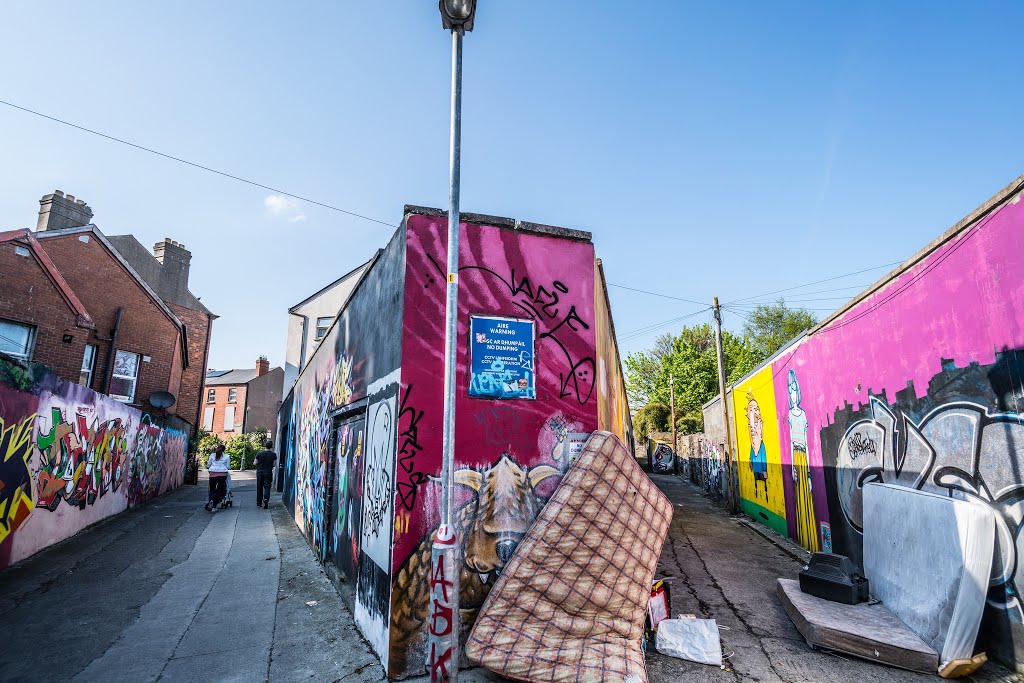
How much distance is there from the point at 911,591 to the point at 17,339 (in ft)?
60.3

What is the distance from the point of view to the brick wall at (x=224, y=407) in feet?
123

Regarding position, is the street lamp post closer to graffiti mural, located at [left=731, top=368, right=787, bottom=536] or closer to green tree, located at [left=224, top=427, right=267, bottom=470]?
graffiti mural, located at [left=731, top=368, right=787, bottom=536]

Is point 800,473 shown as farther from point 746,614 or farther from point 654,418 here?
point 654,418

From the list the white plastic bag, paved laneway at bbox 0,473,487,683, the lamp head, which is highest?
the lamp head

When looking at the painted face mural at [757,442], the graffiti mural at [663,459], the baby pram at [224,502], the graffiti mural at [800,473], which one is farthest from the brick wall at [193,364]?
the graffiti mural at [663,459]

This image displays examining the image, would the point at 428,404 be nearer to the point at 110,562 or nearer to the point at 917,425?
the point at 917,425

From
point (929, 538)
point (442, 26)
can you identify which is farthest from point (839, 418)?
point (442, 26)

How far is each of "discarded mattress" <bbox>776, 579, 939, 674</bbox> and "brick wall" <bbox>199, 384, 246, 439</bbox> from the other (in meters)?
40.0

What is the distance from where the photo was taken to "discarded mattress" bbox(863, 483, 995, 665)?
4.02m

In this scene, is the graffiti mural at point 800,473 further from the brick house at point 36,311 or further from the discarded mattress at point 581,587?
the brick house at point 36,311

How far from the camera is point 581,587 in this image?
13.7 feet

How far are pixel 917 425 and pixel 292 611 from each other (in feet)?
24.6

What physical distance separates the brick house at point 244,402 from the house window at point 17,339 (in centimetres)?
2526

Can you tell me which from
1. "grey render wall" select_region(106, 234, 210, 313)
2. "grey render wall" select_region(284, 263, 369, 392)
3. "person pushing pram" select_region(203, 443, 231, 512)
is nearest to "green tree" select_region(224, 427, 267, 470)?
"grey render wall" select_region(284, 263, 369, 392)
